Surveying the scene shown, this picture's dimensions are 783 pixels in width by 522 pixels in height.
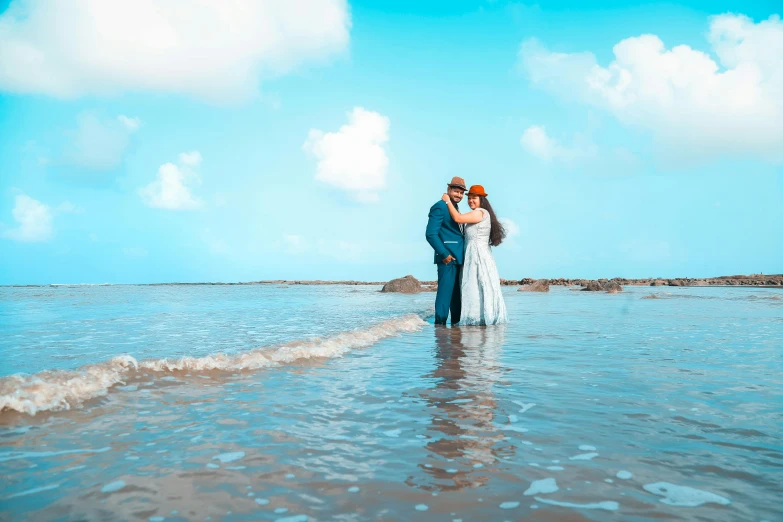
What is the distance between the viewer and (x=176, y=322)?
1079 centimetres

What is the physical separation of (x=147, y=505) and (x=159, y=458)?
1.92ft

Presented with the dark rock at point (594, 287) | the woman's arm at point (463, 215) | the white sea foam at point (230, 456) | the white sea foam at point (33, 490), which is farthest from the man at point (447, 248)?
the dark rock at point (594, 287)

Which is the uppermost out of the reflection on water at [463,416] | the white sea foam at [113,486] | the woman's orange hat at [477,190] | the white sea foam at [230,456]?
the woman's orange hat at [477,190]

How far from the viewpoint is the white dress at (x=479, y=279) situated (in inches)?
385

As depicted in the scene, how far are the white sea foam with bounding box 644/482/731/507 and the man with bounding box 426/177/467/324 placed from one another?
748cm

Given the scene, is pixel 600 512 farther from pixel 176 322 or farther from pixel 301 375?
pixel 176 322

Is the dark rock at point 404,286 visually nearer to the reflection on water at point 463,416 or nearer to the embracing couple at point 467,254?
the embracing couple at point 467,254

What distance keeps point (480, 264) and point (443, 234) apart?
3.23 ft

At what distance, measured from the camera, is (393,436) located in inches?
118

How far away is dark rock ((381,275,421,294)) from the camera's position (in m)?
28.2

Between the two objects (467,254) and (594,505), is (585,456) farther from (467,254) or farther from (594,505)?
(467,254)

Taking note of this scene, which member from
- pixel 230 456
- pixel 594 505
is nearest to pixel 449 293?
pixel 230 456

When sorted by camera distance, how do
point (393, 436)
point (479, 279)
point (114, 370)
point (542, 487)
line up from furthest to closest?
1. point (479, 279)
2. point (114, 370)
3. point (393, 436)
4. point (542, 487)

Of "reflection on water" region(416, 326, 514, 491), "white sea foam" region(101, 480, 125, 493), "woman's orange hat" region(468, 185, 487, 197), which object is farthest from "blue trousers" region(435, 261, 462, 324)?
"white sea foam" region(101, 480, 125, 493)
